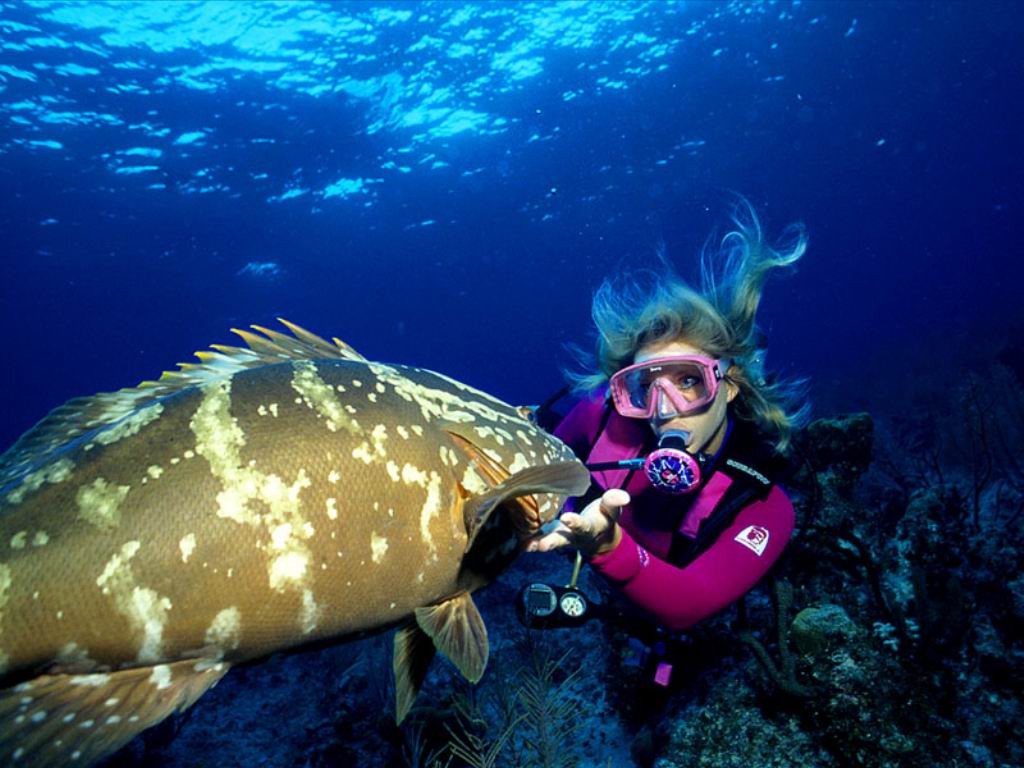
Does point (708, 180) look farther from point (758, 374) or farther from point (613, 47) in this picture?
point (758, 374)

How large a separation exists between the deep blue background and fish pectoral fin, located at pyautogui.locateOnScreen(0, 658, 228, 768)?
543 inches

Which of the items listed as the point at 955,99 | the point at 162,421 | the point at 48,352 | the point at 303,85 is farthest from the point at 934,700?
the point at 48,352

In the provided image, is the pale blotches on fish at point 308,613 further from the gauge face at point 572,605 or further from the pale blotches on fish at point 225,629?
the gauge face at point 572,605

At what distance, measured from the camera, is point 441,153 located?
2555cm

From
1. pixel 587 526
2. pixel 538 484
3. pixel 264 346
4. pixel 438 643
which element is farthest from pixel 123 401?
pixel 587 526

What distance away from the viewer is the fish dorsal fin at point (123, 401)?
1898mm

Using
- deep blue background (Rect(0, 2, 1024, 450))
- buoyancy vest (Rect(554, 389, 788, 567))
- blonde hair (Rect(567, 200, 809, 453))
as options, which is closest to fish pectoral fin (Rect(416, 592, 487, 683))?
buoyancy vest (Rect(554, 389, 788, 567))

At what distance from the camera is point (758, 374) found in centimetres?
405

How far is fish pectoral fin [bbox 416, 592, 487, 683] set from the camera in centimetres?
197

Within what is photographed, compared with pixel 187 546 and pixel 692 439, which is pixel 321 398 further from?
pixel 692 439

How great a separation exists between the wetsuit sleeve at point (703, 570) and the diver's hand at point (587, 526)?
10.6 inches

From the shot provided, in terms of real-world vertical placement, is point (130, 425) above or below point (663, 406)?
above

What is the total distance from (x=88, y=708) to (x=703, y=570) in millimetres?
2877

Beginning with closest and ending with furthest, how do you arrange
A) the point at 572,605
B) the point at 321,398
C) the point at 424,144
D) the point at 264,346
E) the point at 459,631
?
1. the point at 321,398
2. the point at 459,631
3. the point at 264,346
4. the point at 572,605
5. the point at 424,144
